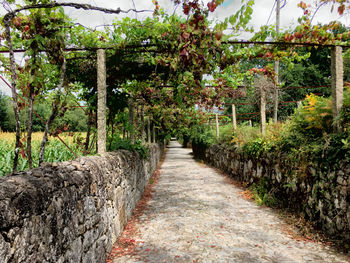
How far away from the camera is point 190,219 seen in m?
5.24

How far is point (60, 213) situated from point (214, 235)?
→ 302 centimetres

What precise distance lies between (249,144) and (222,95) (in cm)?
523

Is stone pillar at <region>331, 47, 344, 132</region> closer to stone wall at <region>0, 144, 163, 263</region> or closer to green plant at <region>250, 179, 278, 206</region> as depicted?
green plant at <region>250, 179, 278, 206</region>

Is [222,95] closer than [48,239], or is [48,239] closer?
[48,239]

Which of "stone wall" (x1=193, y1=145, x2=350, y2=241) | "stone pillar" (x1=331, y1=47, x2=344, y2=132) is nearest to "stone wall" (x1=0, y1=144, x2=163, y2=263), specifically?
"stone wall" (x1=193, y1=145, x2=350, y2=241)

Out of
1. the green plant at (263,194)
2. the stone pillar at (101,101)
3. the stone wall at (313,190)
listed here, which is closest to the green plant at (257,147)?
the stone wall at (313,190)

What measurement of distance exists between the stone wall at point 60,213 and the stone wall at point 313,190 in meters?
3.58

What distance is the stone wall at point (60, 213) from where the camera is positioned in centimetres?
154

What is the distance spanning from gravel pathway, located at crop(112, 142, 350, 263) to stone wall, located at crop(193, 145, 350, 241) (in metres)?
0.50

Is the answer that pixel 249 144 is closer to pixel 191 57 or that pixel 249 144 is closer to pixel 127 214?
pixel 127 214

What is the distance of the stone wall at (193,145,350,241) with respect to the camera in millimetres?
3832

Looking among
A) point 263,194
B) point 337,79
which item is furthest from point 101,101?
point 337,79

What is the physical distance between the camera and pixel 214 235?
14.4 feet

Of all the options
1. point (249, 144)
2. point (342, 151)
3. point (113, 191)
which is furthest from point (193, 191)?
point (342, 151)
